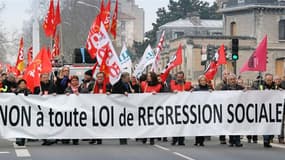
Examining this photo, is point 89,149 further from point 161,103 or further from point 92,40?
point 92,40

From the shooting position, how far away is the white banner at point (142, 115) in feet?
68.6

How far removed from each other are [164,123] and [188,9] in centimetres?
10581

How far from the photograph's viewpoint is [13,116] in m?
20.9

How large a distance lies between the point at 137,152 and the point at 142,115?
224cm

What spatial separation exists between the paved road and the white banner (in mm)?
393

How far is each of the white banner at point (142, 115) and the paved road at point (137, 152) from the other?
1.29ft

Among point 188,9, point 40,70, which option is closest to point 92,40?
point 40,70

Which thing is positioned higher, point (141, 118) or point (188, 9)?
point (188, 9)

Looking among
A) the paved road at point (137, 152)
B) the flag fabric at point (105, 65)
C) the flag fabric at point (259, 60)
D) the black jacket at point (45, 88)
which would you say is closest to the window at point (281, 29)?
the flag fabric at point (259, 60)

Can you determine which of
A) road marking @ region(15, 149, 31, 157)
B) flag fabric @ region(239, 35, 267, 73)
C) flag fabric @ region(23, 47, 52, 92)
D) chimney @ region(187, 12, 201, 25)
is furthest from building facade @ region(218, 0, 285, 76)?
road marking @ region(15, 149, 31, 157)

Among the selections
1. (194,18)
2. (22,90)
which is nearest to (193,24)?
(194,18)

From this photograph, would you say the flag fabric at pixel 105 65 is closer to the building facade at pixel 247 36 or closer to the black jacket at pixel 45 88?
the black jacket at pixel 45 88

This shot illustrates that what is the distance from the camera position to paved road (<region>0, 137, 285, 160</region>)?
59.5 feet

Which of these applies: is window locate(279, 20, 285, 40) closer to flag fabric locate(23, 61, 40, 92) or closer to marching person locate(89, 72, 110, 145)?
flag fabric locate(23, 61, 40, 92)
